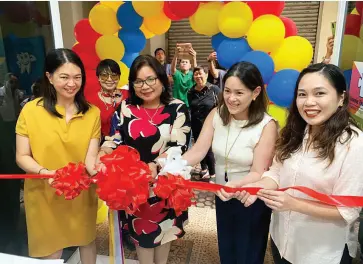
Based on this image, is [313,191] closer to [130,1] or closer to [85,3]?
[130,1]

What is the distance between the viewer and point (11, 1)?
7.06ft

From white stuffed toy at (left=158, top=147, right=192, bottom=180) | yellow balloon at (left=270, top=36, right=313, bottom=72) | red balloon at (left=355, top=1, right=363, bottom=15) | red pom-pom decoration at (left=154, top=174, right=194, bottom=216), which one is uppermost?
red balloon at (left=355, top=1, right=363, bottom=15)

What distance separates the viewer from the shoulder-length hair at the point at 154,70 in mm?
1553

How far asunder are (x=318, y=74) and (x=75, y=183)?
1.16 meters

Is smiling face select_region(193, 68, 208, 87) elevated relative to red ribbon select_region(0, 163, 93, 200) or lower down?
elevated

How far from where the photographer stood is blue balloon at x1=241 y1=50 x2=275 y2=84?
2109 millimetres

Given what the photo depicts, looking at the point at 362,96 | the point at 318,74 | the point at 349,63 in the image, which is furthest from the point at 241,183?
the point at 349,63

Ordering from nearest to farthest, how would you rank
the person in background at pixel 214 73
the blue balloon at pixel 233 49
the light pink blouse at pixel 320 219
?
the light pink blouse at pixel 320 219 < the blue balloon at pixel 233 49 < the person in background at pixel 214 73

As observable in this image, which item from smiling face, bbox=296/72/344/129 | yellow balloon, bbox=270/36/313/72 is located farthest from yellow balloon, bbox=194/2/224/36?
smiling face, bbox=296/72/344/129

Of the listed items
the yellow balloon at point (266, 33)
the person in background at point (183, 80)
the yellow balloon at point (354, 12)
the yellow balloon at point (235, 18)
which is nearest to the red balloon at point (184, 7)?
the yellow balloon at point (235, 18)

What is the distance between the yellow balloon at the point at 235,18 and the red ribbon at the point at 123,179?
46.6 inches

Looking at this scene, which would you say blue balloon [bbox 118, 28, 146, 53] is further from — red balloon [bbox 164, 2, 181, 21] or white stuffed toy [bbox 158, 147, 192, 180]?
white stuffed toy [bbox 158, 147, 192, 180]

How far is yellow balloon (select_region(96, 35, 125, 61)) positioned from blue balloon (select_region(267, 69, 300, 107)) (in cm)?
125

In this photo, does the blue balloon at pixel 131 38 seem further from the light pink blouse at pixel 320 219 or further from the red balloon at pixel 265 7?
the light pink blouse at pixel 320 219
